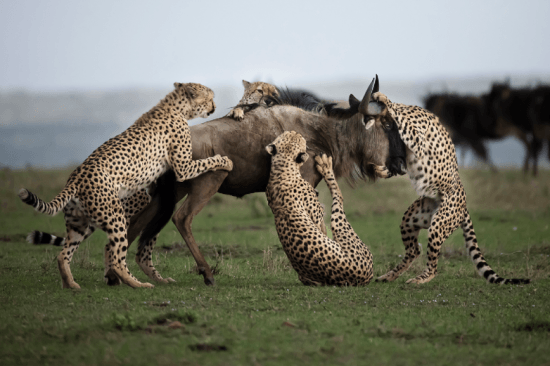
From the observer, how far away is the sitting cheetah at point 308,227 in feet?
20.3

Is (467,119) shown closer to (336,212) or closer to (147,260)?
(336,212)

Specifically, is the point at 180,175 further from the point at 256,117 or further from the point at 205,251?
the point at 205,251

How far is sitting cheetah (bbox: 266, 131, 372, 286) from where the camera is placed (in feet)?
20.3

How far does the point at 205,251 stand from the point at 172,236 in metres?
2.60

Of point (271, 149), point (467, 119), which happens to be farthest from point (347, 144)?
point (467, 119)

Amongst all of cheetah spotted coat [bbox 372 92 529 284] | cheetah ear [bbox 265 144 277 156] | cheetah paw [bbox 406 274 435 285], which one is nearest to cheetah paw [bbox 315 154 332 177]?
cheetah ear [bbox 265 144 277 156]

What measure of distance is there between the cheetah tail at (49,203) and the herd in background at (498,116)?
23.2 meters

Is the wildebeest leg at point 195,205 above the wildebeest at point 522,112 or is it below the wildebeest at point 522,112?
below

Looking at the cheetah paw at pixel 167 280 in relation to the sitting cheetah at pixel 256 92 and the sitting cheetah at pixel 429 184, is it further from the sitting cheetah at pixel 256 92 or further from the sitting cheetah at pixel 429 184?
the sitting cheetah at pixel 256 92

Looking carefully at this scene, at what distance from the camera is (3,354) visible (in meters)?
3.90

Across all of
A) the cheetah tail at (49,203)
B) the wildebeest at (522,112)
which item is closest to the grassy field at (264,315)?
the cheetah tail at (49,203)

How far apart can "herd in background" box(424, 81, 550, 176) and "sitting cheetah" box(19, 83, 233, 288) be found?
21.9 meters

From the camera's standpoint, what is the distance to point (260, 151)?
7.18 m

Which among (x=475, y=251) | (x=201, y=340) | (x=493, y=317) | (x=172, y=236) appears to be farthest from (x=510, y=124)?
(x=201, y=340)
